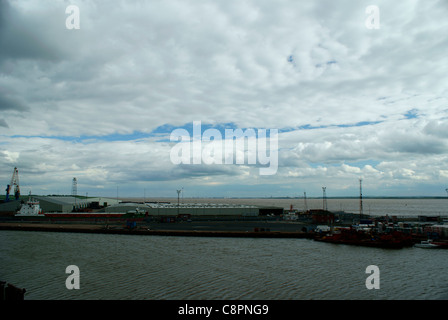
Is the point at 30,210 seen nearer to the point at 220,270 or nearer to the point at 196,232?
the point at 196,232

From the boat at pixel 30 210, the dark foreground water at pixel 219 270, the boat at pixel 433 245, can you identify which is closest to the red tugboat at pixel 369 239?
the boat at pixel 433 245

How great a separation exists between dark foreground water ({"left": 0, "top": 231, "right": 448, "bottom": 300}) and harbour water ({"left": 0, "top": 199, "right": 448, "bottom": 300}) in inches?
3.6

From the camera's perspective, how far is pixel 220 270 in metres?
34.3

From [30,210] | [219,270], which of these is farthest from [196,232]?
[30,210]

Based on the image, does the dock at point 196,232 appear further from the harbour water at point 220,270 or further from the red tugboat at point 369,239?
the red tugboat at point 369,239

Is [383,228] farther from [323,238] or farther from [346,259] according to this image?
[346,259]

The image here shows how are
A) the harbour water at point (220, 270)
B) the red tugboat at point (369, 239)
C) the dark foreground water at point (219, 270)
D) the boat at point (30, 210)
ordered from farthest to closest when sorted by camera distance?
1. the boat at point (30, 210)
2. the red tugboat at point (369, 239)
3. the dark foreground water at point (219, 270)
4. the harbour water at point (220, 270)

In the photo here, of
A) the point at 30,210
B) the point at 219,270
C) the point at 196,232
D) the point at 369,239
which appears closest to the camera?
the point at 219,270

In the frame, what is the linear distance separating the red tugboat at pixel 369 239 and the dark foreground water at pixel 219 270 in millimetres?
2405

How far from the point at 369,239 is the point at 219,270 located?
3477 cm

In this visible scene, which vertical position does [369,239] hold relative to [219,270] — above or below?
below

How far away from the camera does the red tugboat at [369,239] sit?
5241cm

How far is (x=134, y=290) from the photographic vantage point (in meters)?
27.4

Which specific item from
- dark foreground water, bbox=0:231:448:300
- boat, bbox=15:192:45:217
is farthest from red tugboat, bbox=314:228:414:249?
boat, bbox=15:192:45:217
